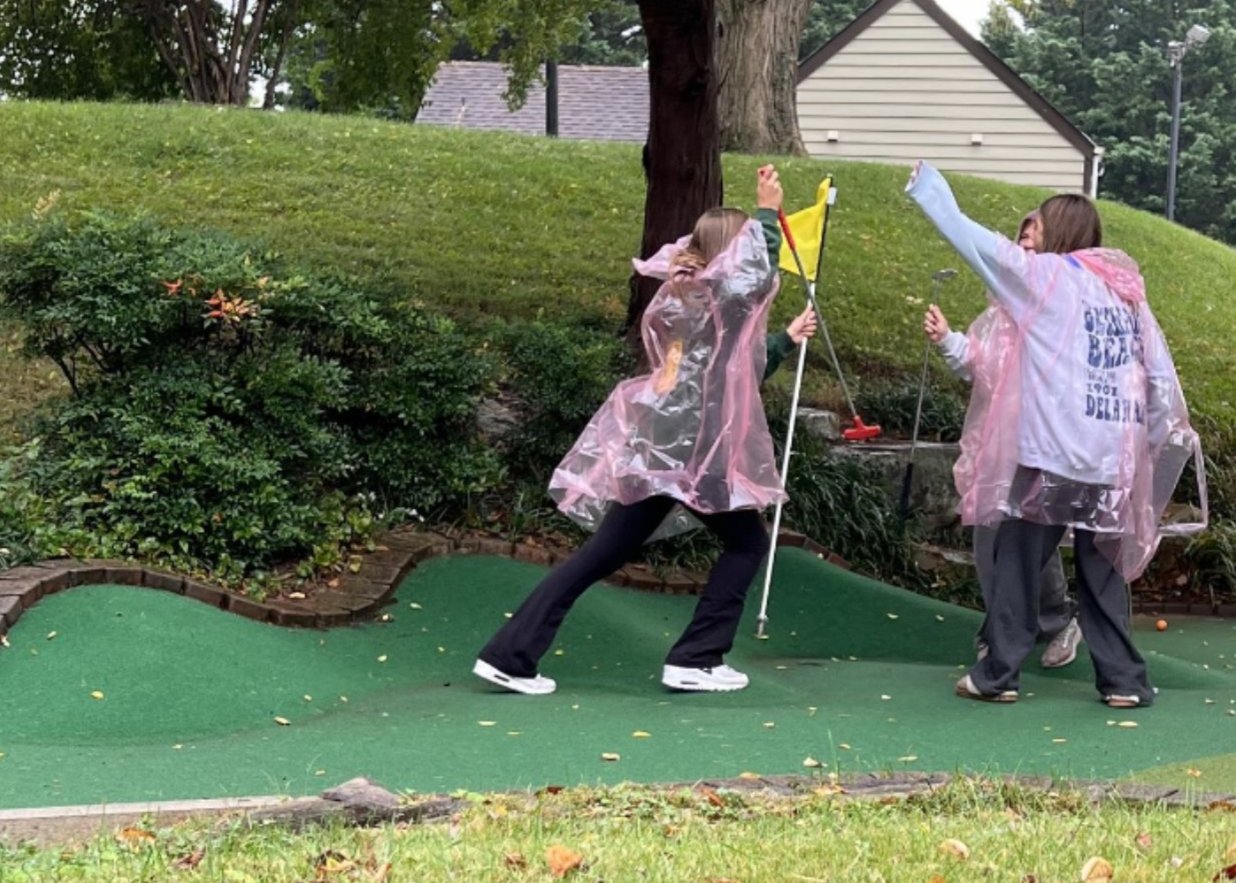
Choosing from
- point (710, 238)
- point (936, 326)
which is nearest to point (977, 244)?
point (936, 326)

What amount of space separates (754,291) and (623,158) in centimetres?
1018

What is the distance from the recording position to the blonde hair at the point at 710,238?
603 cm

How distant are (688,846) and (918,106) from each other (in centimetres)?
2497

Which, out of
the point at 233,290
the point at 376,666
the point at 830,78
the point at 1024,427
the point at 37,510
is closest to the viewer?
the point at 1024,427

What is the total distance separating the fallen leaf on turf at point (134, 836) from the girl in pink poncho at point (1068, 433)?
11.3 ft

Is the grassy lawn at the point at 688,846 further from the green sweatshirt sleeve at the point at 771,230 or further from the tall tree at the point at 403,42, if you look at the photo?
the tall tree at the point at 403,42

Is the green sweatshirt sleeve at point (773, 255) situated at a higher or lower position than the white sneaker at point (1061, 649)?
higher

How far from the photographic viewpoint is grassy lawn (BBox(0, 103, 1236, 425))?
11562mm

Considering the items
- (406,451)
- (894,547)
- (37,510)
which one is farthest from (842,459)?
(37,510)

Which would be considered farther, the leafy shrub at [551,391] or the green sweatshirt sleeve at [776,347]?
the leafy shrub at [551,391]

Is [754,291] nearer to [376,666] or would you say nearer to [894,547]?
[376,666]

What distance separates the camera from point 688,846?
369cm

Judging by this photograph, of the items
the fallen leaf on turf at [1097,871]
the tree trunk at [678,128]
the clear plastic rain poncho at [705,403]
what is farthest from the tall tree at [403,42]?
the fallen leaf on turf at [1097,871]

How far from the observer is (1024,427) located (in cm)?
594
